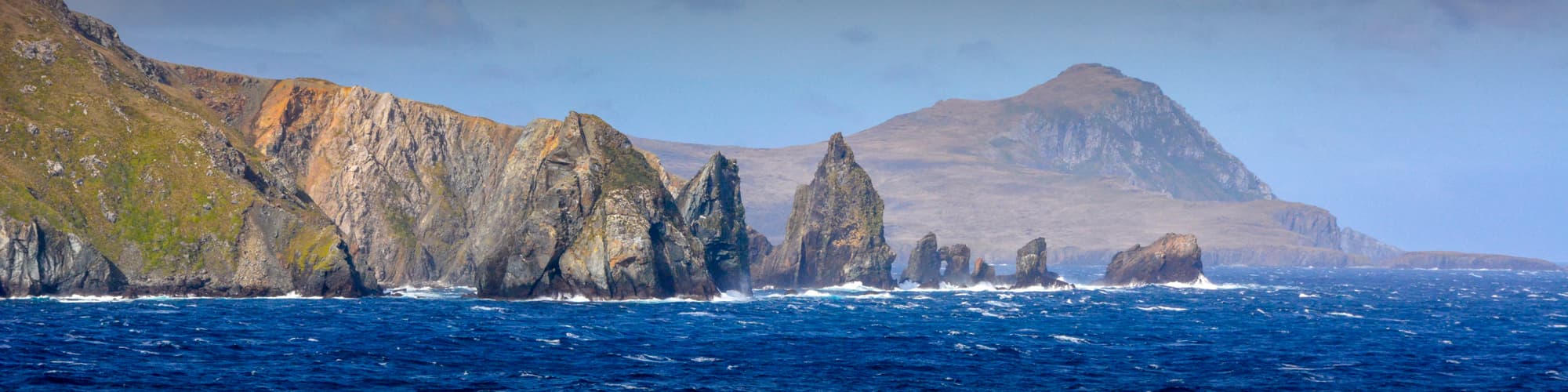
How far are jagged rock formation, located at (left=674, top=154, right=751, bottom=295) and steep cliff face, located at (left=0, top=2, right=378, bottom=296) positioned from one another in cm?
4174

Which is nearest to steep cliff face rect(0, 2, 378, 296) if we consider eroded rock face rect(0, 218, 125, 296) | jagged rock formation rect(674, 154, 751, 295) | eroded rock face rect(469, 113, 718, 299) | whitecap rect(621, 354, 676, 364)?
eroded rock face rect(0, 218, 125, 296)

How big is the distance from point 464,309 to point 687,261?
32456 mm

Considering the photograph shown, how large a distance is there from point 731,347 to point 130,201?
271 ft

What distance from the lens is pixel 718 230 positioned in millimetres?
183375

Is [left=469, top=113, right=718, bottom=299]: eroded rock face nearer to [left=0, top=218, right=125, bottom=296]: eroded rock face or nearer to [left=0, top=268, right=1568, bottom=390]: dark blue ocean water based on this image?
[left=0, top=268, right=1568, bottom=390]: dark blue ocean water

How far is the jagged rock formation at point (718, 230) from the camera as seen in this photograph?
180875 millimetres

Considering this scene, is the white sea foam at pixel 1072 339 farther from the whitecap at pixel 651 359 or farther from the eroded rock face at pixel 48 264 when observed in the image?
the eroded rock face at pixel 48 264

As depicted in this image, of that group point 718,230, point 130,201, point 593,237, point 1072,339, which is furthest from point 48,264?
point 1072,339

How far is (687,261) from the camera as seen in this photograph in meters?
161

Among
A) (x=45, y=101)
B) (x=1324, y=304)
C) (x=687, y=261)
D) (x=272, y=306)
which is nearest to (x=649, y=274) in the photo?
(x=687, y=261)

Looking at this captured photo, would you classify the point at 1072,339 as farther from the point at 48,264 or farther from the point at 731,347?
the point at 48,264

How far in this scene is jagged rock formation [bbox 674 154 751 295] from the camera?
181m

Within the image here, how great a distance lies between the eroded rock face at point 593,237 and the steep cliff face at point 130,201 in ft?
60.2

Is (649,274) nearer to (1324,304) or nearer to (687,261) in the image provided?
(687,261)
